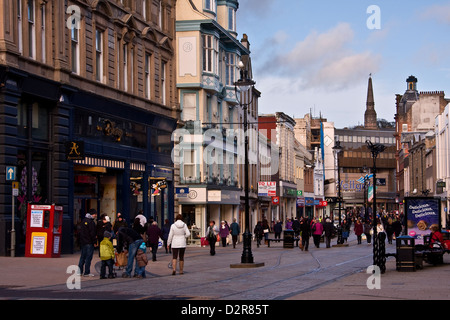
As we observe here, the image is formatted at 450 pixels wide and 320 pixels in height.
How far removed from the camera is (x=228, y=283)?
21.2 m

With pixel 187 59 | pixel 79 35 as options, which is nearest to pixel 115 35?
pixel 79 35

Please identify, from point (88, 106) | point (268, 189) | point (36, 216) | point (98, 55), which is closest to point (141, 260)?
point (36, 216)

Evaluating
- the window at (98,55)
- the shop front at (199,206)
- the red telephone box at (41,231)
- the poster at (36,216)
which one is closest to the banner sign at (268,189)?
the shop front at (199,206)

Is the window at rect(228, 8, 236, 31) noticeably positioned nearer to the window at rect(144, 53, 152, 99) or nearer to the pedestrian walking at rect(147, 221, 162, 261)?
the window at rect(144, 53, 152, 99)

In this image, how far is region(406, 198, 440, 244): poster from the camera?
99.6 feet

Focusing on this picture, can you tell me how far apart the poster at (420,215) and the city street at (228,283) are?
1942mm

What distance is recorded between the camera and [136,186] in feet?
139

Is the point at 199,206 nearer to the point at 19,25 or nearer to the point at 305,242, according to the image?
the point at 305,242

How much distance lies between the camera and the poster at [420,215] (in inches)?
1195

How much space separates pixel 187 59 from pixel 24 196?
73.6 ft

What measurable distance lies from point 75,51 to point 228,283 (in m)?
17.1

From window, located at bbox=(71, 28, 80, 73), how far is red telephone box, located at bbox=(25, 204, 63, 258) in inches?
306
